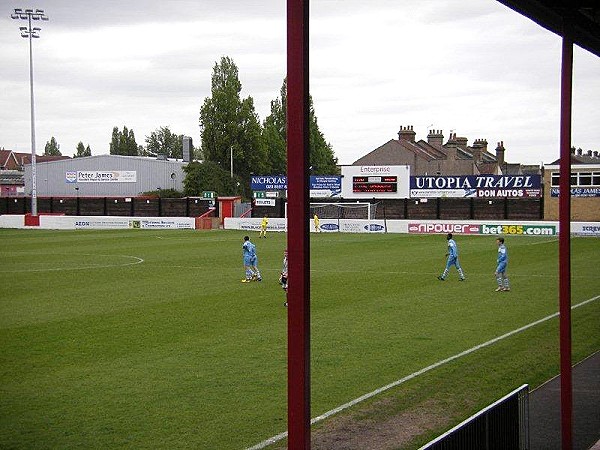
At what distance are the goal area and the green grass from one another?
3387cm

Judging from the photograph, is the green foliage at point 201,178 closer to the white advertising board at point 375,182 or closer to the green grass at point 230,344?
the white advertising board at point 375,182

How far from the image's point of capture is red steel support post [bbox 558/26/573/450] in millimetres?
10648

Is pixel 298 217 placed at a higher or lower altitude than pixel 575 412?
higher

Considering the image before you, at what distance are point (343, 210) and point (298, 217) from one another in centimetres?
6755

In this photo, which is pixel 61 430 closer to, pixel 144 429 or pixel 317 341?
pixel 144 429

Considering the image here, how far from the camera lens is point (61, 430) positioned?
467 inches

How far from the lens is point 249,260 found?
1179 inches

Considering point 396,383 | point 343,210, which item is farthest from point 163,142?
point 396,383

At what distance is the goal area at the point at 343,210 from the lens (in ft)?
237

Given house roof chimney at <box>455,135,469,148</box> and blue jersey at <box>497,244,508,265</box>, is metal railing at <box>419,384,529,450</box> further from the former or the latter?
house roof chimney at <box>455,135,469,148</box>

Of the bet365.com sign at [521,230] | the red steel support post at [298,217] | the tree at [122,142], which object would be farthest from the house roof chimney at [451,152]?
the red steel support post at [298,217]

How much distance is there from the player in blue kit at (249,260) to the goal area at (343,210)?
4034cm

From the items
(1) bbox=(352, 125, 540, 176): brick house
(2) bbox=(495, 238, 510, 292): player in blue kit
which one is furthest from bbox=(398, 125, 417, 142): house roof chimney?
(2) bbox=(495, 238, 510, 292): player in blue kit

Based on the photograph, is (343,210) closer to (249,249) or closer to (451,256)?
(451,256)
